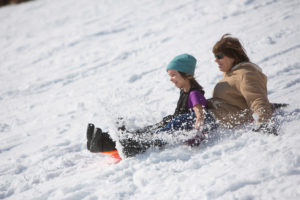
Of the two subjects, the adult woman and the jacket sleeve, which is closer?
the jacket sleeve

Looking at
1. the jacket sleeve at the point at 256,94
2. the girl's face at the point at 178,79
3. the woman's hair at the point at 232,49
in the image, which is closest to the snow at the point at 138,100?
the jacket sleeve at the point at 256,94

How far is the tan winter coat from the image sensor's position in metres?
2.51

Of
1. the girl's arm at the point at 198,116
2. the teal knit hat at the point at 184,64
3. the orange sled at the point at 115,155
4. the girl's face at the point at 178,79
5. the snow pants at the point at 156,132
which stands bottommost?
the orange sled at the point at 115,155

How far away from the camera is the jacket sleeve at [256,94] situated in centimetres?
246

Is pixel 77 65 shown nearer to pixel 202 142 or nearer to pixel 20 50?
pixel 20 50

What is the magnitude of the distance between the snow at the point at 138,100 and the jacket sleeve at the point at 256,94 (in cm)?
23

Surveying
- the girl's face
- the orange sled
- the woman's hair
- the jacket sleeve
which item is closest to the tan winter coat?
the jacket sleeve

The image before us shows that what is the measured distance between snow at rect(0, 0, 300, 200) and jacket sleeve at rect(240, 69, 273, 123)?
23 centimetres

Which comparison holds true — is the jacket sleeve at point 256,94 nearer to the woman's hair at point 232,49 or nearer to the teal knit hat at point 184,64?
the woman's hair at point 232,49

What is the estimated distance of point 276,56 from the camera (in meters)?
4.62

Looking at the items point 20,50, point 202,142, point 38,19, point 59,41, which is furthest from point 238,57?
point 38,19

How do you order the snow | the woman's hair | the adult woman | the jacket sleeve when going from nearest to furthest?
the snow
the jacket sleeve
the adult woman
the woman's hair

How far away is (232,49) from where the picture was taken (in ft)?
9.00

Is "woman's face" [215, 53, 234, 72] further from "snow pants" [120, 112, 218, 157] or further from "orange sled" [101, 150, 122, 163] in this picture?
"orange sled" [101, 150, 122, 163]
